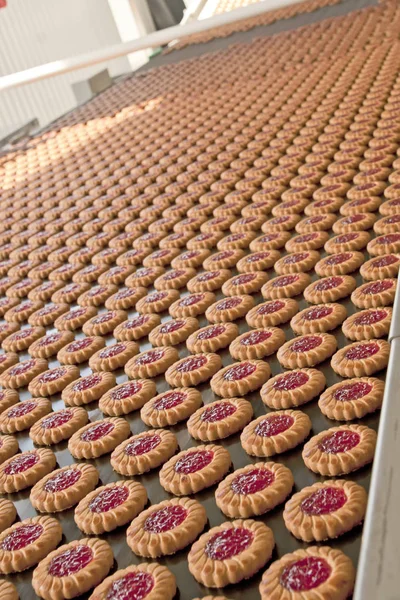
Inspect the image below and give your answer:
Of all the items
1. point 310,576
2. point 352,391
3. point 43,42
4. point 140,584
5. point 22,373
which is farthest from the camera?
point 43,42

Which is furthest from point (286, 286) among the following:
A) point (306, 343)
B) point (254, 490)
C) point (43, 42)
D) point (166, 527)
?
point (43, 42)

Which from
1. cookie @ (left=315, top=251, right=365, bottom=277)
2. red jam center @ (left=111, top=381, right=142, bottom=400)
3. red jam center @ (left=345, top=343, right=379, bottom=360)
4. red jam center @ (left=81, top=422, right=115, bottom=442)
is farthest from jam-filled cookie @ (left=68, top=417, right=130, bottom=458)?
cookie @ (left=315, top=251, right=365, bottom=277)

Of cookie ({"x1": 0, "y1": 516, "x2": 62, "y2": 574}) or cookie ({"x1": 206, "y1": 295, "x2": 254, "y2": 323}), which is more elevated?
cookie ({"x1": 0, "y1": 516, "x2": 62, "y2": 574})

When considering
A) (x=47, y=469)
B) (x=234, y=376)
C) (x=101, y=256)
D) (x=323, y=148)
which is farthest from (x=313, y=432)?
(x=323, y=148)

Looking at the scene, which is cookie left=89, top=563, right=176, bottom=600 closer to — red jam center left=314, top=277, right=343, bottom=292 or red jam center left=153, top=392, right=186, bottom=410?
red jam center left=153, top=392, right=186, bottom=410

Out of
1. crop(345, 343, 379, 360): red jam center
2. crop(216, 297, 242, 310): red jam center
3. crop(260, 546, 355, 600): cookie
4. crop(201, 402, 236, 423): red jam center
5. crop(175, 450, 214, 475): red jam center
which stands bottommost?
crop(216, 297, 242, 310): red jam center

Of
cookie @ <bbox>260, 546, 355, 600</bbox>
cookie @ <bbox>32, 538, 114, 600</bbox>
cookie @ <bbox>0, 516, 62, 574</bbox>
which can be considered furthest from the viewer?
cookie @ <bbox>0, 516, 62, 574</bbox>

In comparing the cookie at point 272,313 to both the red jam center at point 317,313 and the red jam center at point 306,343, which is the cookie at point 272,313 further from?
the red jam center at point 306,343

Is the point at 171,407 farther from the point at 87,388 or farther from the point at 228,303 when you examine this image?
the point at 228,303
